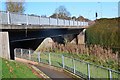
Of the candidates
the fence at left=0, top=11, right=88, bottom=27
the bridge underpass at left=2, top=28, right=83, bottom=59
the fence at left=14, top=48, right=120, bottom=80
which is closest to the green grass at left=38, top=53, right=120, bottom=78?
the fence at left=14, top=48, right=120, bottom=80

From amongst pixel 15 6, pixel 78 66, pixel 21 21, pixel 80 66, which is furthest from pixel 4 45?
pixel 15 6

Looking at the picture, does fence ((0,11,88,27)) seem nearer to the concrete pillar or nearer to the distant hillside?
the concrete pillar

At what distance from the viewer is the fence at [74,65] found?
40.9 feet

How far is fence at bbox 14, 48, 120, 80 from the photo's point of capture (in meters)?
12.5

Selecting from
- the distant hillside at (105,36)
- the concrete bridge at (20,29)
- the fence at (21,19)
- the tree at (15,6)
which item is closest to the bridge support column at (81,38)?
the distant hillside at (105,36)

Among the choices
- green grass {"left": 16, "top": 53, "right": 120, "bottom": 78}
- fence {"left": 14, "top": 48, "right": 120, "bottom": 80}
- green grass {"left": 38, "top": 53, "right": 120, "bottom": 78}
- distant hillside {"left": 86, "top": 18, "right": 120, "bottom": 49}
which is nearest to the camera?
fence {"left": 14, "top": 48, "right": 120, "bottom": 80}

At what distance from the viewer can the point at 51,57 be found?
809 inches

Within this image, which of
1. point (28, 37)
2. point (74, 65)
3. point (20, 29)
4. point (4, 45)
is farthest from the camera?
point (28, 37)

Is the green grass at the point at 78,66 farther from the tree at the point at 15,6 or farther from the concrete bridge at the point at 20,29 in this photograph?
the tree at the point at 15,6

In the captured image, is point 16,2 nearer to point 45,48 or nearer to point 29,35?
point 45,48

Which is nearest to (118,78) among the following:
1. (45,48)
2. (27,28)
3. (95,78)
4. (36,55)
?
(95,78)

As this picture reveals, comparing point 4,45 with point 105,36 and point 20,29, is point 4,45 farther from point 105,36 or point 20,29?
point 105,36

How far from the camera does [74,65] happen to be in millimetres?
16625

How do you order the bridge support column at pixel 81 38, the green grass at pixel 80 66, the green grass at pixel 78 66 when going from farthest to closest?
the bridge support column at pixel 81 38 < the green grass at pixel 78 66 < the green grass at pixel 80 66
